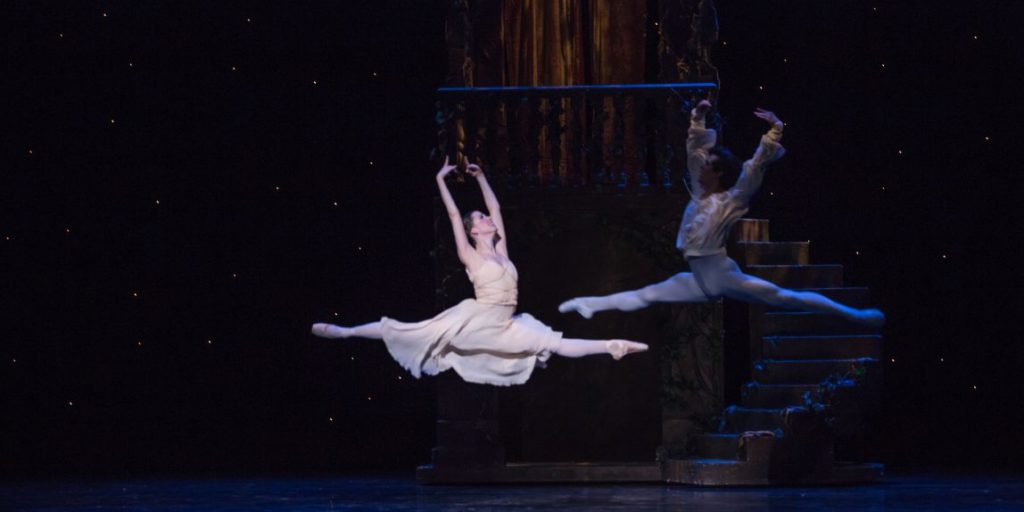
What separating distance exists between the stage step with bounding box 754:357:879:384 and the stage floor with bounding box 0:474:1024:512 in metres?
0.76

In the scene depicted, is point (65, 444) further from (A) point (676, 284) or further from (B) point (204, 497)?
(A) point (676, 284)

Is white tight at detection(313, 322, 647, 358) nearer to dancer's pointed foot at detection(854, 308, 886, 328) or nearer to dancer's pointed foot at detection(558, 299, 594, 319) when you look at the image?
dancer's pointed foot at detection(558, 299, 594, 319)

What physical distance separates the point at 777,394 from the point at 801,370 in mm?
227

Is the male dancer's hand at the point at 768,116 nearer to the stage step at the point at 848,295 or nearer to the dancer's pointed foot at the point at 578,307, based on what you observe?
the stage step at the point at 848,295

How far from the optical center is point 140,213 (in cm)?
1410

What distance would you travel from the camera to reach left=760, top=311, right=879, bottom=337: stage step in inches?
500

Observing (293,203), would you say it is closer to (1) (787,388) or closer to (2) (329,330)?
(2) (329,330)

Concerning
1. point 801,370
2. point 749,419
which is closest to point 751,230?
point 801,370

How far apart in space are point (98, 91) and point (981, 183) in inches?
250

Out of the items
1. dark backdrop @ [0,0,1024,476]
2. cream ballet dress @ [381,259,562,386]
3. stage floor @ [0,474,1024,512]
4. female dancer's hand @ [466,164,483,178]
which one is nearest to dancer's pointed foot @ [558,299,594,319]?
cream ballet dress @ [381,259,562,386]

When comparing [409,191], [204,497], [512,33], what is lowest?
[204,497]

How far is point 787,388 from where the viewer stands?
12453 mm

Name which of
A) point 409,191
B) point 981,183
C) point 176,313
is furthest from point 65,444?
point 981,183

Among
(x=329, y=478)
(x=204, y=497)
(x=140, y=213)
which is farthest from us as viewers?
(x=140, y=213)
